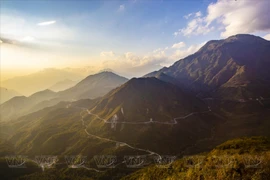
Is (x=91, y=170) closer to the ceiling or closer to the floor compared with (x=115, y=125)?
closer to the floor

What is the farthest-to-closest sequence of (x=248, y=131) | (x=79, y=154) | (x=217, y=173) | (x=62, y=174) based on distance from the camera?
(x=248, y=131) → (x=79, y=154) → (x=62, y=174) → (x=217, y=173)

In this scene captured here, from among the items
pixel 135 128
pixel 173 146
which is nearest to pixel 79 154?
pixel 135 128

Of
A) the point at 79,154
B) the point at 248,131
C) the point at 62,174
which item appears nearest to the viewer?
the point at 62,174

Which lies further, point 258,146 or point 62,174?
point 62,174

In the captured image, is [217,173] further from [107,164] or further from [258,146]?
[107,164]

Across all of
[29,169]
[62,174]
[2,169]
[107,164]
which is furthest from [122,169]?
[2,169]

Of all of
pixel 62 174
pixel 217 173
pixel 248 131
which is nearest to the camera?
pixel 217 173

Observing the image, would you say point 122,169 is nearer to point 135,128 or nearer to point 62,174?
point 62,174

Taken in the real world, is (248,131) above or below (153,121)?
below

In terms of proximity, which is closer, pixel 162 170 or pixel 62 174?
pixel 162 170
